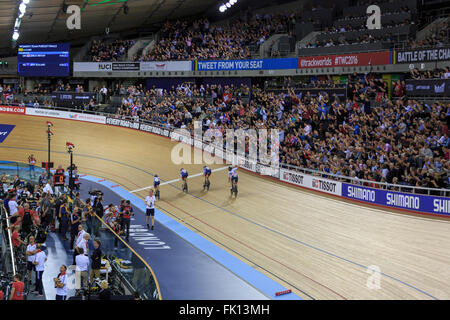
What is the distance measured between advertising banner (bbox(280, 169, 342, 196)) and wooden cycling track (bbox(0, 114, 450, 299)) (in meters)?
0.40

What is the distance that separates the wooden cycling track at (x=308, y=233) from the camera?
11500 mm

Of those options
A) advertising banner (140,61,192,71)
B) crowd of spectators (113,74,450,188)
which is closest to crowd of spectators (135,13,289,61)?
advertising banner (140,61,192,71)

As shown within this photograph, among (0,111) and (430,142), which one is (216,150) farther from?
(0,111)

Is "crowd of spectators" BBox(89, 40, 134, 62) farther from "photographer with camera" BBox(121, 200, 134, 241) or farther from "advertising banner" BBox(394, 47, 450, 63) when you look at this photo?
"photographer with camera" BBox(121, 200, 134, 241)

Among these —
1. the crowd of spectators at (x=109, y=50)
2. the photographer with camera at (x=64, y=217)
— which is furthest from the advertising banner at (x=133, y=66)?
the photographer with camera at (x=64, y=217)

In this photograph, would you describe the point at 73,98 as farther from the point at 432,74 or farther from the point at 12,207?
the point at 432,74

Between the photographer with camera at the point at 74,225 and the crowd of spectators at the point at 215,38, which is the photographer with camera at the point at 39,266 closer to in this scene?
the photographer with camera at the point at 74,225

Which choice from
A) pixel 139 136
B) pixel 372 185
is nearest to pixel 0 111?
pixel 139 136

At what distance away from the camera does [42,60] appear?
36.4 metres

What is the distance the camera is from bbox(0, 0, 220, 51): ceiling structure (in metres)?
30.1

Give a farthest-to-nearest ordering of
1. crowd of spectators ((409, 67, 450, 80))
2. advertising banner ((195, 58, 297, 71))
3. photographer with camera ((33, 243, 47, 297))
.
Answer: advertising banner ((195, 58, 297, 71)) < crowd of spectators ((409, 67, 450, 80)) < photographer with camera ((33, 243, 47, 297))

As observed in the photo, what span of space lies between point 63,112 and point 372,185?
23.7 meters

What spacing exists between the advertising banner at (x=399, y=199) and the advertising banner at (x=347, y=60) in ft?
28.2

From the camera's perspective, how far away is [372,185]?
59.3ft
